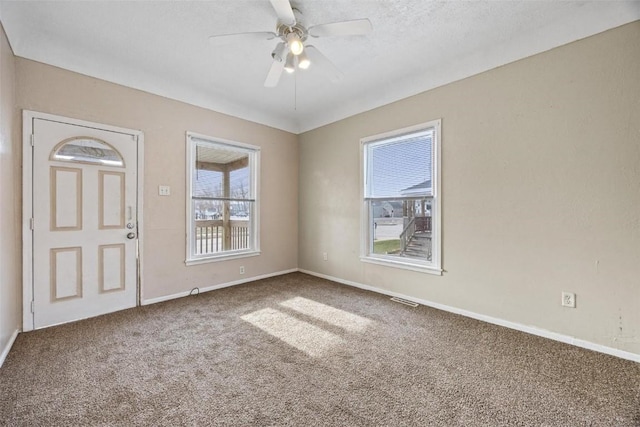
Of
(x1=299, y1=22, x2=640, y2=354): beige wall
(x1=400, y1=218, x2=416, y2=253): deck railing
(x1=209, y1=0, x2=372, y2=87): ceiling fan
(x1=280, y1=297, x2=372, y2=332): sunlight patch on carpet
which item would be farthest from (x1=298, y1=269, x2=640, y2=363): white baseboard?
(x1=209, y1=0, x2=372, y2=87): ceiling fan

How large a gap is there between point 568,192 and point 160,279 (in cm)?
431

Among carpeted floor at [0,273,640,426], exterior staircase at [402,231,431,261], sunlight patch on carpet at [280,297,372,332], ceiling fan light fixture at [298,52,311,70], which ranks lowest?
carpeted floor at [0,273,640,426]

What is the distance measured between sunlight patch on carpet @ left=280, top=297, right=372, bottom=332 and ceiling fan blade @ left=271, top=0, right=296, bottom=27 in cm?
262

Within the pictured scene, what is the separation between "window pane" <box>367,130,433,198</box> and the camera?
3.36 m

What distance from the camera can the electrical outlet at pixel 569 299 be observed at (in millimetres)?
2350

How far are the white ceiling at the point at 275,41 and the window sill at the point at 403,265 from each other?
82.0 inches

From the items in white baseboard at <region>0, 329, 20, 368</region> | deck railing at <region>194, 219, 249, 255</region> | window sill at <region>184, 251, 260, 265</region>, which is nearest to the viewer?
white baseboard at <region>0, 329, 20, 368</region>

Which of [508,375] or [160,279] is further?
[160,279]

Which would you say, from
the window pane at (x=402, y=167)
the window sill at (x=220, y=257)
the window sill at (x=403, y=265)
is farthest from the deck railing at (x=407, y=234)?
the window sill at (x=220, y=257)

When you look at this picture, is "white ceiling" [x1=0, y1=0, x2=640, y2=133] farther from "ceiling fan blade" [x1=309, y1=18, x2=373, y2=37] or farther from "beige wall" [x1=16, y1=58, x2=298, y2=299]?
"ceiling fan blade" [x1=309, y1=18, x2=373, y2=37]

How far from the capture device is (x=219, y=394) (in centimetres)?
173

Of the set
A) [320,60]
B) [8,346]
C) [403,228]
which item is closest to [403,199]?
[403,228]

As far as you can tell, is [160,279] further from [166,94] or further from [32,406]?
[166,94]

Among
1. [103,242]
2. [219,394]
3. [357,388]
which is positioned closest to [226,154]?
[103,242]
